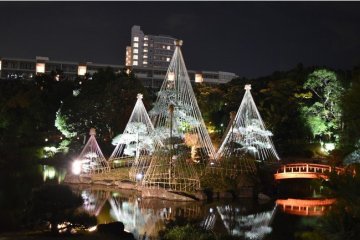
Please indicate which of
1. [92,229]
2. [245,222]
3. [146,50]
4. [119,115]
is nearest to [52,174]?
[119,115]

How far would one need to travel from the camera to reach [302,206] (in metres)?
23.9

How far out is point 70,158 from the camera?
4009 centimetres

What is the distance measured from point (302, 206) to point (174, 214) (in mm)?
7767

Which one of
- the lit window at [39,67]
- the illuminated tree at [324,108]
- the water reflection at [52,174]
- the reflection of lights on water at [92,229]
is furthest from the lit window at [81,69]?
the reflection of lights on water at [92,229]

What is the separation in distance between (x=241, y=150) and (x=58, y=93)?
3147 cm

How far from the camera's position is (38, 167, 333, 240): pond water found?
58.4 ft

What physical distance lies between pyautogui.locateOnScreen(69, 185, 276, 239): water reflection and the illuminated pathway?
930 mm

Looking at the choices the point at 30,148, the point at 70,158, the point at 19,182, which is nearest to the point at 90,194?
the point at 19,182

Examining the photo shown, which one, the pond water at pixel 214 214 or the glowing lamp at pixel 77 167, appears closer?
the pond water at pixel 214 214

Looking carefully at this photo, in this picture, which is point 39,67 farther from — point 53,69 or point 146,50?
point 146,50

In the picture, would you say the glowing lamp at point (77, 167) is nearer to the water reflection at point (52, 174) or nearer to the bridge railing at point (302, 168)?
the water reflection at point (52, 174)

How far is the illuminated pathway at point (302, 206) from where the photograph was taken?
72.5ft

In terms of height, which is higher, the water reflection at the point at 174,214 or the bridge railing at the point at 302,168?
A: the bridge railing at the point at 302,168

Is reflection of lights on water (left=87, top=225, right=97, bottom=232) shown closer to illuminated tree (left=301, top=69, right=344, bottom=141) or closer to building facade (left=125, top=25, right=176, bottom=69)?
illuminated tree (left=301, top=69, right=344, bottom=141)
